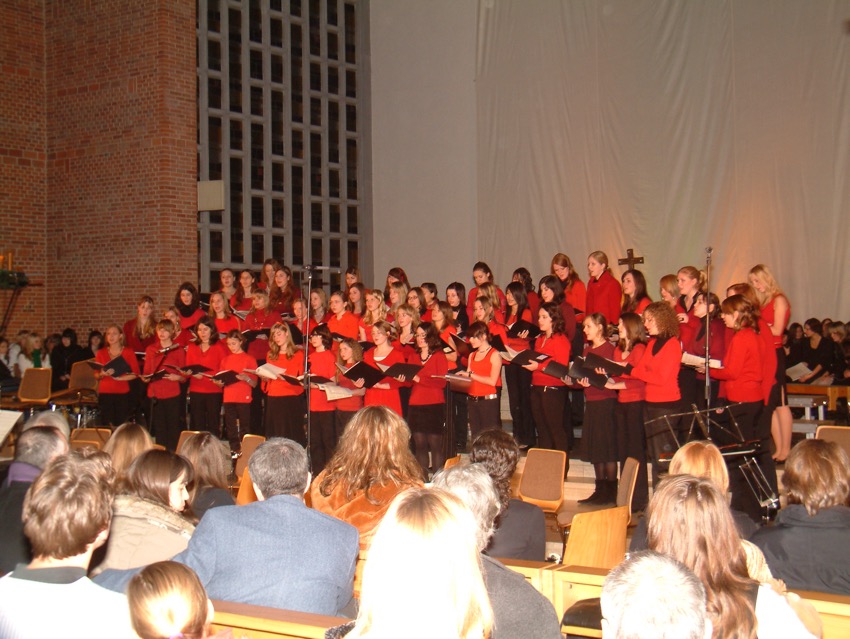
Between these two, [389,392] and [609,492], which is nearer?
[609,492]

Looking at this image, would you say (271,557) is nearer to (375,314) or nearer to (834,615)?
(834,615)

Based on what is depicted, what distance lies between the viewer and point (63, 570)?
230 cm

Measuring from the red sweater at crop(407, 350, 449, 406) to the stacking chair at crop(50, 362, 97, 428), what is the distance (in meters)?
4.41

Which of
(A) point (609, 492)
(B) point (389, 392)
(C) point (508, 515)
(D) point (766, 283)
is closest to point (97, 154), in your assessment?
(B) point (389, 392)

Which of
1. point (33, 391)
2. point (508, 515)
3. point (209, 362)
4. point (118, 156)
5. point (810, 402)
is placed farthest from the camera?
point (118, 156)

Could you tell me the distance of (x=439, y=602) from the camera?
70.6 inches

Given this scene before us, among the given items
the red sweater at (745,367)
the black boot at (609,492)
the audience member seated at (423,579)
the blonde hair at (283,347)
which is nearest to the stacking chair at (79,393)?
the blonde hair at (283,347)

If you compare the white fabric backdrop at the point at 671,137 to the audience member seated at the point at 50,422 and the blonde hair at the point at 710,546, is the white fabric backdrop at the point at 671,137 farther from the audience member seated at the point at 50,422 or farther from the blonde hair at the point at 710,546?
the blonde hair at the point at 710,546

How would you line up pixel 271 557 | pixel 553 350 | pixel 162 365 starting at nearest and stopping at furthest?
pixel 271 557
pixel 553 350
pixel 162 365

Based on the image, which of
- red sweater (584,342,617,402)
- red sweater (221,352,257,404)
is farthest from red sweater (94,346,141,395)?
red sweater (584,342,617,402)

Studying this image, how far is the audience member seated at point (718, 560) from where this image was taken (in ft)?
7.59

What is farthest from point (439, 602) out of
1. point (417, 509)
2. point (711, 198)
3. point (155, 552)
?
point (711, 198)

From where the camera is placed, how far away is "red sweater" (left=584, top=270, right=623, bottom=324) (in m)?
8.34

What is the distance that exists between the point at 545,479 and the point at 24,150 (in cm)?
966
